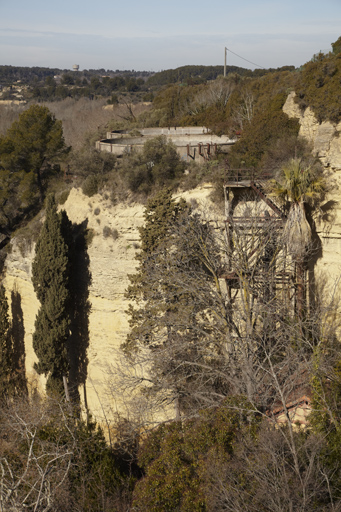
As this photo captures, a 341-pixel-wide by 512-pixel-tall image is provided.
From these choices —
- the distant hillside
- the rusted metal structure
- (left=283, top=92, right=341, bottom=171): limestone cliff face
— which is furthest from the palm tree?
the distant hillside

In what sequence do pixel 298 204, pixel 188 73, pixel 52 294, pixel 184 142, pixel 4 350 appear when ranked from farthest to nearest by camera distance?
1. pixel 188 73
2. pixel 184 142
3. pixel 4 350
4. pixel 52 294
5. pixel 298 204

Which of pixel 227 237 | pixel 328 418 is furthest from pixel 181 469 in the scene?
pixel 227 237

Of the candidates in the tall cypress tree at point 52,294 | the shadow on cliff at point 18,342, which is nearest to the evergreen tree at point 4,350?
the shadow on cliff at point 18,342

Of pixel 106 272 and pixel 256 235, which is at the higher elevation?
pixel 256 235

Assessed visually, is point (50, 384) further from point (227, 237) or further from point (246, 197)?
point (246, 197)

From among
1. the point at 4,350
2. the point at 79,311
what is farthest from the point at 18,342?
the point at 79,311

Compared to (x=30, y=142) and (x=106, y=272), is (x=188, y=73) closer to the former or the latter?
(x=30, y=142)

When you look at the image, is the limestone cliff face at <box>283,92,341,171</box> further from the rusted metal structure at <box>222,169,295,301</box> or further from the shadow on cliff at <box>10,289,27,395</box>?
the shadow on cliff at <box>10,289,27,395</box>
